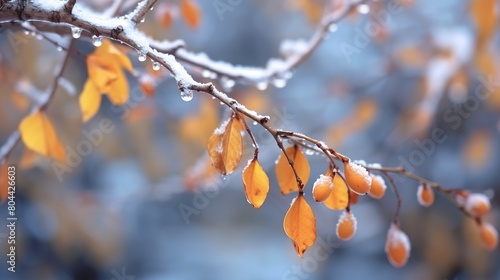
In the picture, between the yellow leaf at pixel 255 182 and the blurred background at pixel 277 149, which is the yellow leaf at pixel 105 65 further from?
the blurred background at pixel 277 149

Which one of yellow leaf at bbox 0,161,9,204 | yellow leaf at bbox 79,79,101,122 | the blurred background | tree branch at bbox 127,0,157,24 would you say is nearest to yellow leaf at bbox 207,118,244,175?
tree branch at bbox 127,0,157,24

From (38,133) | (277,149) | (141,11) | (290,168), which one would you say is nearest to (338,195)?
(290,168)

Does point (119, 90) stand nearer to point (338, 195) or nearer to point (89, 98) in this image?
point (89, 98)

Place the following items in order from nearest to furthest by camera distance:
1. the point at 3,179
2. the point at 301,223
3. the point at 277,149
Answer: the point at 301,223, the point at 3,179, the point at 277,149

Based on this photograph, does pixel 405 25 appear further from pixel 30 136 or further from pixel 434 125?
pixel 30 136

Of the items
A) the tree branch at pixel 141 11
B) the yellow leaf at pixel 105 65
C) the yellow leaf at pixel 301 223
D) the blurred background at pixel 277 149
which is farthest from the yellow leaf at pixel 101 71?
the blurred background at pixel 277 149
